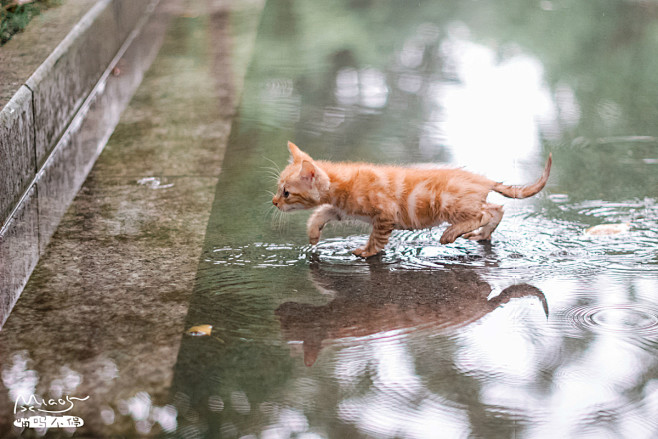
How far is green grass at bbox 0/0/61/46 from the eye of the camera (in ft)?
18.9

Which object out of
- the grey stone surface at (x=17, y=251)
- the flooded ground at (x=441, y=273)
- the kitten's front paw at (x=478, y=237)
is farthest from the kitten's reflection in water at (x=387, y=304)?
the grey stone surface at (x=17, y=251)

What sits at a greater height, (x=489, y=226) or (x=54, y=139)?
(x=489, y=226)

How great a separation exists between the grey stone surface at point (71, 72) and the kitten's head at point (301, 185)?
1.73 metres

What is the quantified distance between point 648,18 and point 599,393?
654 cm

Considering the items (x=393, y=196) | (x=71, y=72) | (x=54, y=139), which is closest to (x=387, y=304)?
(x=393, y=196)

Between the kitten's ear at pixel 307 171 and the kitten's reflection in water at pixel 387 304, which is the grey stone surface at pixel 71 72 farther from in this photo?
the kitten's reflection in water at pixel 387 304

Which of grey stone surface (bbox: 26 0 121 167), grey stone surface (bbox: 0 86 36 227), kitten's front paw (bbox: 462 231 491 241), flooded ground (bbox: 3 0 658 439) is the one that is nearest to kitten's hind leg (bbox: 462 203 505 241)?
kitten's front paw (bbox: 462 231 491 241)

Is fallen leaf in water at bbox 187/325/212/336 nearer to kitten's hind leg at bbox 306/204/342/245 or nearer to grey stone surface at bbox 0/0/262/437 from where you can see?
grey stone surface at bbox 0/0/262/437

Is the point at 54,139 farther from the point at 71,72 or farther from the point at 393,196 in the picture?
the point at 393,196

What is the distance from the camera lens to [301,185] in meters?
3.96

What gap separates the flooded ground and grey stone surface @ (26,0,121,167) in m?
1.19

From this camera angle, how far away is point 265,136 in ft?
Answer: 18.5

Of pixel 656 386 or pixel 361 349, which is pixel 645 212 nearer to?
pixel 656 386
